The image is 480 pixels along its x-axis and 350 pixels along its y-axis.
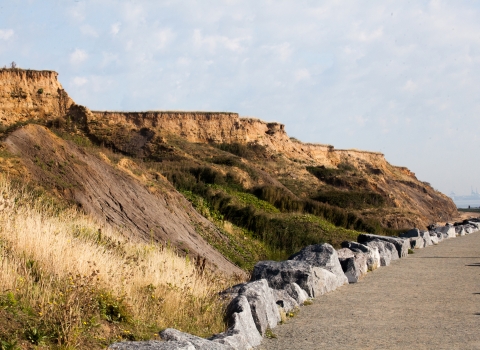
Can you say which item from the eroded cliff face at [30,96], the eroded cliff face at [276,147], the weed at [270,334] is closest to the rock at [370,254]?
the weed at [270,334]

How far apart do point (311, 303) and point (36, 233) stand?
16.6 ft

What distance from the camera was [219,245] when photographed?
66.7ft

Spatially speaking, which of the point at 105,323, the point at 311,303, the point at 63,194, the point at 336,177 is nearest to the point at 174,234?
the point at 63,194

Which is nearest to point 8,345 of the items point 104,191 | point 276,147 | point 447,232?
point 104,191

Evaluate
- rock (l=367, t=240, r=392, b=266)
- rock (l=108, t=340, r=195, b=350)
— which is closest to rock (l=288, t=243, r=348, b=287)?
rock (l=367, t=240, r=392, b=266)

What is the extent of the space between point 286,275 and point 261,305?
122 inches

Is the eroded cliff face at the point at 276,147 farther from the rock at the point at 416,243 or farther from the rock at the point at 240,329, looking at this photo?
the rock at the point at 240,329

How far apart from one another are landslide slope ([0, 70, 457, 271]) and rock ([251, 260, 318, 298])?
5776 millimetres

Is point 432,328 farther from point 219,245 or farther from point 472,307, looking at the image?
point 219,245

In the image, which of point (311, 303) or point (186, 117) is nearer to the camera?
point (311, 303)

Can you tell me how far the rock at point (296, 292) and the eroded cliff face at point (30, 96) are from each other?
37.5m

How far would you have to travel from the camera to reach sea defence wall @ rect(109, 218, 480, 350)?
6.42m

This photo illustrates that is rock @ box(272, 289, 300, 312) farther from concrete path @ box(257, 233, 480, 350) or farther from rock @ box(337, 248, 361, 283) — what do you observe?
rock @ box(337, 248, 361, 283)

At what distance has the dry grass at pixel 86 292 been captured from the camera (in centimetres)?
602
